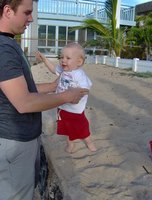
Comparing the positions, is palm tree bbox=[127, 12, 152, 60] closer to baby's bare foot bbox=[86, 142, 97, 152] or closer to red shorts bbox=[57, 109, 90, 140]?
baby's bare foot bbox=[86, 142, 97, 152]

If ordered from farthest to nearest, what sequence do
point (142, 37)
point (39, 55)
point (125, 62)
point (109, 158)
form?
point (142, 37)
point (125, 62)
point (109, 158)
point (39, 55)

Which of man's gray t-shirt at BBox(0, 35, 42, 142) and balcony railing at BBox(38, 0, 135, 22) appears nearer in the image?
man's gray t-shirt at BBox(0, 35, 42, 142)

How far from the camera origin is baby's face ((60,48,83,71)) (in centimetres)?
361

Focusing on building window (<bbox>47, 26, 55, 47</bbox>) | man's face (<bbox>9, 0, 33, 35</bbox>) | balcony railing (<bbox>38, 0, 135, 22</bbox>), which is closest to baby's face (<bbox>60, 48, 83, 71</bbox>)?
man's face (<bbox>9, 0, 33, 35</bbox>)

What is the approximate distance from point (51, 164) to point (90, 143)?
2.03ft

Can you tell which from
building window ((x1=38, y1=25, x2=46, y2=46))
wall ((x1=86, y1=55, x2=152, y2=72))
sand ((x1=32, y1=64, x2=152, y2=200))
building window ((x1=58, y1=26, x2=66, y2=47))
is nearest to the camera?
sand ((x1=32, y1=64, x2=152, y2=200))

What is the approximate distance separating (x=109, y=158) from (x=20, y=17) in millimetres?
2179

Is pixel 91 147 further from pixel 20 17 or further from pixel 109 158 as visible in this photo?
pixel 20 17

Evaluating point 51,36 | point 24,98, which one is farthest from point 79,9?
point 24,98

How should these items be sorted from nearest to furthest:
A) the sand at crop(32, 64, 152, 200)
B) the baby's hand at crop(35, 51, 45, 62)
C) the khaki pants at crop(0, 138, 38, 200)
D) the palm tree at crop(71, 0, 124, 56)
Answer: the khaki pants at crop(0, 138, 38, 200)
the sand at crop(32, 64, 152, 200)
the baby's hand at crop(35, 51, 45, 62)
the palm tree at crop(71, 0, 124, 56)

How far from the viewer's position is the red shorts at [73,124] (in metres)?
3.96

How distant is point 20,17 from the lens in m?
2.15

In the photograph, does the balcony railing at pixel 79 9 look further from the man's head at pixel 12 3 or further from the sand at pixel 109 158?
the man's head at pixel 12 3

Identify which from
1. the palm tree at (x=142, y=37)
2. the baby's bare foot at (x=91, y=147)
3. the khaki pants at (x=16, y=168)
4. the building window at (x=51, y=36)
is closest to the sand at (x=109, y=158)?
the baby's bare foot at (x=91, y=147)
